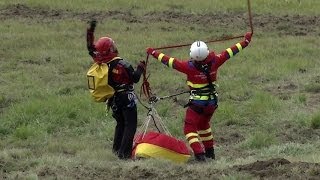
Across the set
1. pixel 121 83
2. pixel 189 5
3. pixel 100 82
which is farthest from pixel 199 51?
pixel 189 5

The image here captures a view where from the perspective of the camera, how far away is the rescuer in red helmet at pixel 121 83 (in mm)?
9086

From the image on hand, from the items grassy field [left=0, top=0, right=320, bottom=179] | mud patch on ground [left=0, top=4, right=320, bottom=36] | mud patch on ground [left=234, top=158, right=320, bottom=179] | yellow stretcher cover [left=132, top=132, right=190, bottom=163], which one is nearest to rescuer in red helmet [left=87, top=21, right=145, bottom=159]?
yellow stretcher cover [left=132, top=132, right=190, bottom=163]

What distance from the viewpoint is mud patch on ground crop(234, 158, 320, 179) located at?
265 inches

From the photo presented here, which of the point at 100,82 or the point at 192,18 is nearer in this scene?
the point at 100,82

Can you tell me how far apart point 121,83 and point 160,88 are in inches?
207

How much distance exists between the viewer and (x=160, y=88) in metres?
14.4

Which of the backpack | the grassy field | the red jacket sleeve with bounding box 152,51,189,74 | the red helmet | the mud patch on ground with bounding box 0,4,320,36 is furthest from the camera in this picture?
the mud patch on ground with bounding box 0,4,320,36

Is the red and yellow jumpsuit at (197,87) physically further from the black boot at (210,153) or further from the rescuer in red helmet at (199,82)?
the black boot at (210,153)

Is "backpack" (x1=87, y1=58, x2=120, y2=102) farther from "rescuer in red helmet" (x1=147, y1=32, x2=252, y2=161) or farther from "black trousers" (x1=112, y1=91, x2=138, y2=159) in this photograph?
"rescuer in red helmet" (x1=147, y1=32, x2=252, y2=161)

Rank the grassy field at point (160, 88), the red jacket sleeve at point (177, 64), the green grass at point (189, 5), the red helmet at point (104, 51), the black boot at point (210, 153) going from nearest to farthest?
the grassy field at point (160, 88) → the red helmet at point (104, 51) → the red jacket sleeve at point (177, 64) → the black boot at point (210, 153) → the green grass at point (189, 5)

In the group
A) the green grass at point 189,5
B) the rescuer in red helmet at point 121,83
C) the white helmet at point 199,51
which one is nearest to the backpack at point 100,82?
the rescuer in red helmet at point 121,83

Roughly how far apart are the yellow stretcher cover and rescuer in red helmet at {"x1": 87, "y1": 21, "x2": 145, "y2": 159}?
0.25 m

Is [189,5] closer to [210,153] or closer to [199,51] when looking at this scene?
[210,153]

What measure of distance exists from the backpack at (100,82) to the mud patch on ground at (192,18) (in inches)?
462
